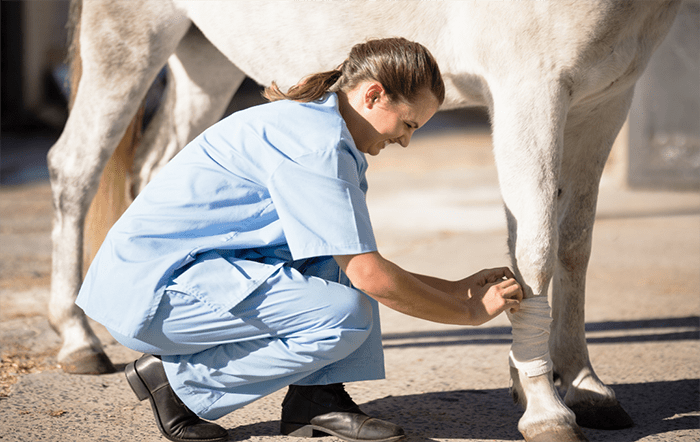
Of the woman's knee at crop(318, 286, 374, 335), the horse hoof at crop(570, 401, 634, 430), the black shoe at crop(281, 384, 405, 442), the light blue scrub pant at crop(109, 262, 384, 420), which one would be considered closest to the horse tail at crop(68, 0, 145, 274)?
the light blue scrub pant at crop(109, 262, 384, 420)

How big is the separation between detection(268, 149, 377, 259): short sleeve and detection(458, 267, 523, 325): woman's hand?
0.38 meters

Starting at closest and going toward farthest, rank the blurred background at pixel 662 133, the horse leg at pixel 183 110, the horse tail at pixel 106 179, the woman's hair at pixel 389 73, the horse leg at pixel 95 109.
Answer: the woman's hair at pixel 389 73 → the horse leg at pixel 95 109 → the horse tail at pixel 106 179 → the horse leg at pixel 183 110 → the blurred background at pixel 662 133

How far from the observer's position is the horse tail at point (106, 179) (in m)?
3.26

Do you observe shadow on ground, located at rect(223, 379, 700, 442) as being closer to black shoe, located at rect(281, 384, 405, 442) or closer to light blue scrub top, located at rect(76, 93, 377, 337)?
black shoe, located at rect(281, 384, 405, 442)

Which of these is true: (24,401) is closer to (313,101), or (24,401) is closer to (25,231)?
(313,101)

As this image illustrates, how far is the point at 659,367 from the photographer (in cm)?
281

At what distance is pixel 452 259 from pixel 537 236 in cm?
266

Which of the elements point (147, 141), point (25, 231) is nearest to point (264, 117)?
point (147, 141)

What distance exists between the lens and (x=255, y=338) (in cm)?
194

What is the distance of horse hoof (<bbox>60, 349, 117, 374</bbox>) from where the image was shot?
2.74 metres

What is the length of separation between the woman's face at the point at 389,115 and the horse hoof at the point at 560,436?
0.94 m

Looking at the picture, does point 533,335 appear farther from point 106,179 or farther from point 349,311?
point 106,179

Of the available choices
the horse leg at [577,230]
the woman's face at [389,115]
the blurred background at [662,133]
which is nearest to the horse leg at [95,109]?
the woman's face at [389,115]

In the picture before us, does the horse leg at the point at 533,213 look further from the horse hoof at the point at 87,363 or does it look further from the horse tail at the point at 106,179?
the horse tail at the point at 106,179
